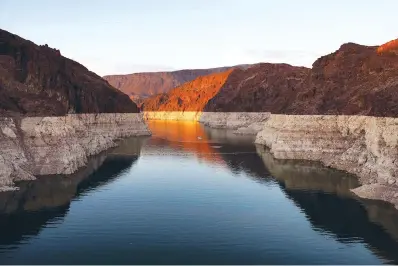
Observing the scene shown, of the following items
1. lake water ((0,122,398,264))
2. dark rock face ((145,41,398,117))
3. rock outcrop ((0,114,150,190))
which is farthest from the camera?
dark rock face ((145,41,398,117))

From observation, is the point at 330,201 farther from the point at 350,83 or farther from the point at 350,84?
the point at 350,83

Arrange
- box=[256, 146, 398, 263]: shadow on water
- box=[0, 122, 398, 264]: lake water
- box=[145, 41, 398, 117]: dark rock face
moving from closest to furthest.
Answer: box=[0, 122, 398, 264]: lake water → box=[256, 146, 398, 263]: shadow on water → box=[145, 41, 398, 117]: dark rock face

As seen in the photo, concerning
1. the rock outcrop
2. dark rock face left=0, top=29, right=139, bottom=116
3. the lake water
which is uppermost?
dark rock face left=0, top=29, right=139, bottom=116

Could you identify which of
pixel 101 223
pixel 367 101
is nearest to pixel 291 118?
pixel 367 101

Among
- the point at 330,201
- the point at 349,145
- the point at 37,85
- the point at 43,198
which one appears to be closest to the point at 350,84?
the point at 349,145

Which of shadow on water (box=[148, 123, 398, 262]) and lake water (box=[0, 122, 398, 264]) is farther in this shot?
shadow on water (box=[148, 123, 398, 262])

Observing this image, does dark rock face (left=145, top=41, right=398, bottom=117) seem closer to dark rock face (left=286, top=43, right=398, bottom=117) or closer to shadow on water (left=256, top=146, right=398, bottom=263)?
dark rock face (left=286, top=43, right=398, bottom=117)

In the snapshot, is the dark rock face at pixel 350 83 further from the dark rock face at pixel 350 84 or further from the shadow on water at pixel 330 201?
the shadow on water at pixel 330 201

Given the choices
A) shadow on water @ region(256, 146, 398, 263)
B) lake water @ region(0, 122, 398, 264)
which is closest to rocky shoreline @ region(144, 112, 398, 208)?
shadow on water @ region(256, 146, 398, 263)
